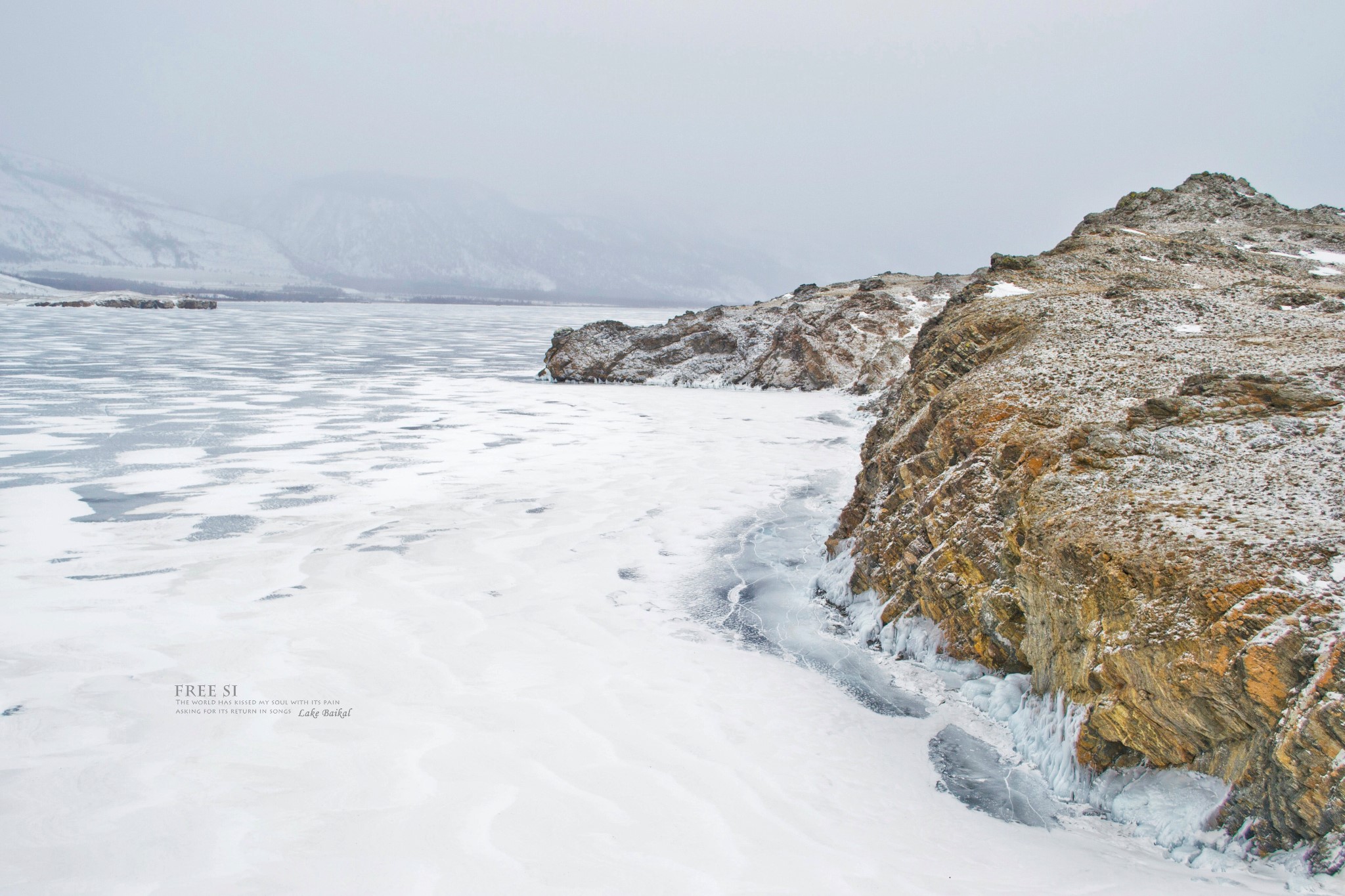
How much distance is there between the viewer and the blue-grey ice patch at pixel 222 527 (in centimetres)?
847

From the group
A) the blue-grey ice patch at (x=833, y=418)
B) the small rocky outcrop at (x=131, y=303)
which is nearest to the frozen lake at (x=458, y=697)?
the blue-grey ice patch at (x=833, y=418)

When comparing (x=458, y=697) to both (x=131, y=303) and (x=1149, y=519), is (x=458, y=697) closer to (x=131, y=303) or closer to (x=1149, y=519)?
(x=1149, y=519)

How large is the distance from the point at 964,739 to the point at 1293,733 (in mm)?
2003

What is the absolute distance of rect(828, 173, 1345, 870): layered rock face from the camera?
3.68 m

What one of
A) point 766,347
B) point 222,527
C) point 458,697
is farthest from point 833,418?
point 458,697

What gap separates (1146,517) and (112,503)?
423 inches

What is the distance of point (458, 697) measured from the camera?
538cm

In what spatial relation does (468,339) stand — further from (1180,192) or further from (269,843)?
(269,843)

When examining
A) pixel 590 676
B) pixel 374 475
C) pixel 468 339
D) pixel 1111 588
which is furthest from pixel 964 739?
pixel 468 339

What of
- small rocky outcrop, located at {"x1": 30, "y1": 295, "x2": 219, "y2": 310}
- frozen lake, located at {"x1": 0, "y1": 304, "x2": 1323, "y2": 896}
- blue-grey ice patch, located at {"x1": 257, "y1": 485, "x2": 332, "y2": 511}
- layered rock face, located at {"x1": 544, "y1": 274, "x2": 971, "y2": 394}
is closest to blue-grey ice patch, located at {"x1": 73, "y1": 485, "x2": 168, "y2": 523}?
frozen lake, located at {"x1": 0, "y1": 304, "x2": 1323, "y2": 896}

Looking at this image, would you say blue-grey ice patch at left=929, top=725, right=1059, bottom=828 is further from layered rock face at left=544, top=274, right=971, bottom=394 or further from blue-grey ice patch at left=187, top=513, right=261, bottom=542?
layered rock face at left=544, top=274, right=971, bottom=394

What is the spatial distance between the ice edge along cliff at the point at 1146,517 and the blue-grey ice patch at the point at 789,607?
0.53 meters

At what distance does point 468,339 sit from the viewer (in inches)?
1663

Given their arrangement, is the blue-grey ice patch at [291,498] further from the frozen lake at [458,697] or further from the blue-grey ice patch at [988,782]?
the blue-grey ice patch at [988,782]
